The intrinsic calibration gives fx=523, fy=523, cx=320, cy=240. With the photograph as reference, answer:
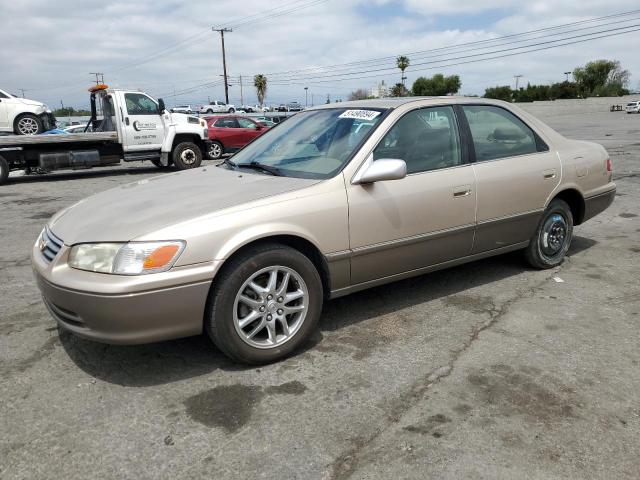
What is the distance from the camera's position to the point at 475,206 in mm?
3928

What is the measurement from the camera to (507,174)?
13.5 feet

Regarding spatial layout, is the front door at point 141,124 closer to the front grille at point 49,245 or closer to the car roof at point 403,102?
the car roof at point 403,102

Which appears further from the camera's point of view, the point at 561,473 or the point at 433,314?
the point at 433,314

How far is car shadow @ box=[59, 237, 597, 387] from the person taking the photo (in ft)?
9.94

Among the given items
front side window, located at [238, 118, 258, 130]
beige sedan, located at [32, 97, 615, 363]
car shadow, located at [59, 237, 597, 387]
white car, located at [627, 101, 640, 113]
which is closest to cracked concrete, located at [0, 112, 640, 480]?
car shadow, located at [59, 237, 597, 387]

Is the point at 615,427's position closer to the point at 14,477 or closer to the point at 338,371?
the point at 338,371

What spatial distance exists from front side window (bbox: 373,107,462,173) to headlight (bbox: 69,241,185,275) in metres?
1.52

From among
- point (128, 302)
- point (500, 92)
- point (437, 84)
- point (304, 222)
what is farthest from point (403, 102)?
point (437, 84)

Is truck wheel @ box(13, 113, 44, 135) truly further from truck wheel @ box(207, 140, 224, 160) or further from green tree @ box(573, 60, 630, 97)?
green tree @ box(573, 60, 630, 97)

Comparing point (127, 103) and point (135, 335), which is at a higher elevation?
point (127, 103)

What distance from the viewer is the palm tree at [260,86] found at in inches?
3469

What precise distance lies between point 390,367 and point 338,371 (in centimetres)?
30

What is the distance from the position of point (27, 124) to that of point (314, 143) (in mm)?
13090

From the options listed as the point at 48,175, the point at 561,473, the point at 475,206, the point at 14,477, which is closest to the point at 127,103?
the point at 48,175
